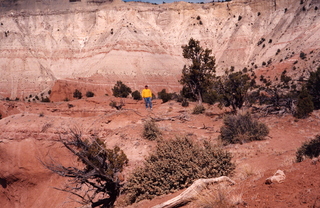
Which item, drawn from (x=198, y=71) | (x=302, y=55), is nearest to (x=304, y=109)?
(x=198, y=71)

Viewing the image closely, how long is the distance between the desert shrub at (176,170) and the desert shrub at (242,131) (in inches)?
170

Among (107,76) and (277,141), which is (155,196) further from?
(107,76)

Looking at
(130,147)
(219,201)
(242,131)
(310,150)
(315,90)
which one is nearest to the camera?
(219,201)

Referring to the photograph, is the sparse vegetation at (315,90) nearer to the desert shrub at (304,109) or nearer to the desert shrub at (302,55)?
the desert shrub at (304,109)

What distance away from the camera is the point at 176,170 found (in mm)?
6176

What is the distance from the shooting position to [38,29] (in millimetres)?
64312

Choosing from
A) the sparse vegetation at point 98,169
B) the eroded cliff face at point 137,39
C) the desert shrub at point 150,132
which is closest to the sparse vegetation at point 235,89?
the desert shrub at point 150,132

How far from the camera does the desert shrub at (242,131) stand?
1072 cm

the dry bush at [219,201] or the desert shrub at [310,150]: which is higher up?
the dry bush at [219,201]

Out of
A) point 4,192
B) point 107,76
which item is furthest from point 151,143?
point 107,76

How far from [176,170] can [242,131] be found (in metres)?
6.05

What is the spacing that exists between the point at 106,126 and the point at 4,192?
621 cm

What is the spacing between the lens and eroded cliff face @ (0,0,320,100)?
51344 millimetres

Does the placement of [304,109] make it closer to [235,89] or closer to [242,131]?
[235,89]
